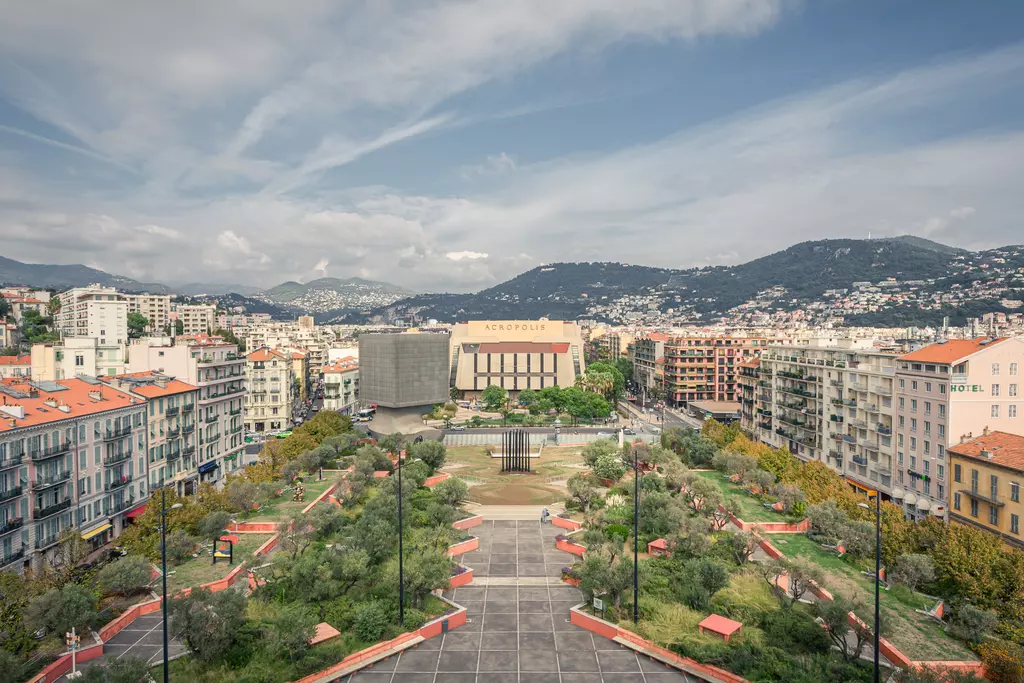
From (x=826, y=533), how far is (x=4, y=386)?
5902 cm

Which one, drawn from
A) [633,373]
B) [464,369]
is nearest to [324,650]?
[464,369]

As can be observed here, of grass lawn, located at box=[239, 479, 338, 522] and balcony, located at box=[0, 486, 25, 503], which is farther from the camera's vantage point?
grass lawn, located at box=[239, 479, 338, 522]

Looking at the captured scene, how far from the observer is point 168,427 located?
A: 55219 millimetres

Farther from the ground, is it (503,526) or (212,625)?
(212,625)

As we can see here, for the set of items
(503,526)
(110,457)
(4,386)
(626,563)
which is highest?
(4,386)

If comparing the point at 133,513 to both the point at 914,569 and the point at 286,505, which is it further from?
the point at 914,569

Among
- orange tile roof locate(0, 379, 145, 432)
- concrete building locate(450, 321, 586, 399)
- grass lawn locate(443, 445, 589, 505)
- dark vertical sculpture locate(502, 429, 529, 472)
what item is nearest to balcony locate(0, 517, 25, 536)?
orange tile roof locate(0, 379, 145, 432)

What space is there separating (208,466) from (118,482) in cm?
1349

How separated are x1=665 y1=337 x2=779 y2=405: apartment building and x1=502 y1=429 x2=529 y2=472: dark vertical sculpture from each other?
56.2 m

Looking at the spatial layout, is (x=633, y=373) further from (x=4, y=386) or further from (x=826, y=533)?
(x=4, y=386)

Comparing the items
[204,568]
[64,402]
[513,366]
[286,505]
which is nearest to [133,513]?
[64,402]

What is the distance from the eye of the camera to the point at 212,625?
2566 cm

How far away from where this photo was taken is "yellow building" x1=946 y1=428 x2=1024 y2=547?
40312mm

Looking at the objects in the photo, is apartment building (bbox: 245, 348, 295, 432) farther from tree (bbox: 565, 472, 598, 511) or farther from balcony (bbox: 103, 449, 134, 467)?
A: tree (bbox: 565, 472, 598, 511)
